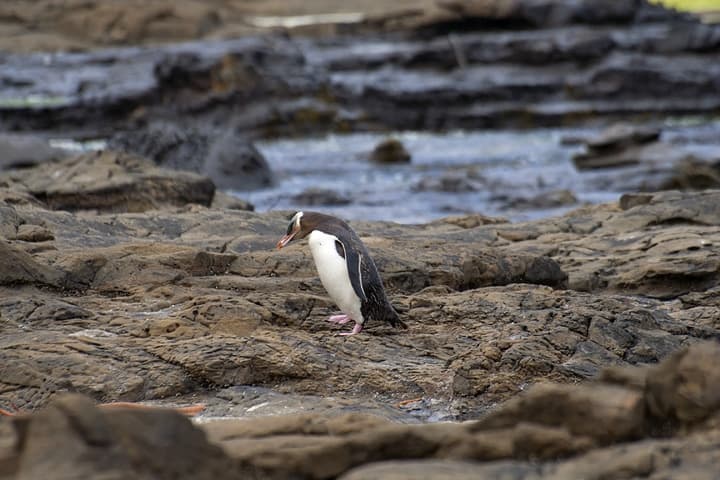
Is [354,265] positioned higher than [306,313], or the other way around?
[354,265]

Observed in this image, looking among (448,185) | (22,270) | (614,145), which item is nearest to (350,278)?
(22,270)

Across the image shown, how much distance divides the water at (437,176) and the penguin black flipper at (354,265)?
24.6 ft

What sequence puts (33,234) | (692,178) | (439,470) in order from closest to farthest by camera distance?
(439,470) < (33,234) < (692,178)

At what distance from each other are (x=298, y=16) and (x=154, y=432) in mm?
39490

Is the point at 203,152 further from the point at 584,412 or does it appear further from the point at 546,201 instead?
the point at 584,412

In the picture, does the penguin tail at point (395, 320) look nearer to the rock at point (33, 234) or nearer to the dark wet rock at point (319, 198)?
the rock at point (33, 234)

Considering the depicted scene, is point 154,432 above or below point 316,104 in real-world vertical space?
above

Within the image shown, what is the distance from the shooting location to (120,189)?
11.1 metres

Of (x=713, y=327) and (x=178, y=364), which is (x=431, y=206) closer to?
(x=713, y=327)

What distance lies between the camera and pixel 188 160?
54.0ft

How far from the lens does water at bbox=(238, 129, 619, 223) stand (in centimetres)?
1546

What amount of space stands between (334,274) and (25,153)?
9.36 meters

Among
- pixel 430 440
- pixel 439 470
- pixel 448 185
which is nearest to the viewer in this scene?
pixel 439 470

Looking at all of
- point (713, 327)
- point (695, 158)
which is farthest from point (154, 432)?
point (695, 158)
